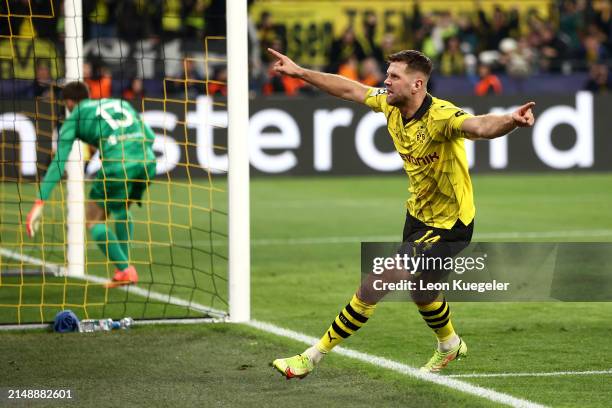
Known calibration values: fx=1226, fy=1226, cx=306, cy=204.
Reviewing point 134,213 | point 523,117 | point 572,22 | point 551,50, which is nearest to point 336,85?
point 523,117

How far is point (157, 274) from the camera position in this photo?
11.6 m

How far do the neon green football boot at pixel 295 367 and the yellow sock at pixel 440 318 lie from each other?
779mm

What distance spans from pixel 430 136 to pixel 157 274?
5.21 m

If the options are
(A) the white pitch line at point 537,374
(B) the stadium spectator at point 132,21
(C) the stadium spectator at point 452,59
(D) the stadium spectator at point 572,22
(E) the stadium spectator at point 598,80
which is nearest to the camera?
(A) the white pitch line at point 537,374

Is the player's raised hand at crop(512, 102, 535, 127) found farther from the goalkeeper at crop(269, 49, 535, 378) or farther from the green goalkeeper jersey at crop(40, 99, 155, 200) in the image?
the green goalkeeper jersey at crop(40, 99, 155, 200)

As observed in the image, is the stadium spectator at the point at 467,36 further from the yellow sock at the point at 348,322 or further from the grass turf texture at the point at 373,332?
the yellow sock at the point at 348,322

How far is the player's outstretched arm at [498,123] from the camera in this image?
6098mm

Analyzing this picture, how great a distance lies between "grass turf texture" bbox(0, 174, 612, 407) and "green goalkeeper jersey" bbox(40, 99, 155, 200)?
46.3 inches

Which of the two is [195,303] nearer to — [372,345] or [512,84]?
[372,345]

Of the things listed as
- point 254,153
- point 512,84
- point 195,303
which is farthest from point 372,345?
point 512,84

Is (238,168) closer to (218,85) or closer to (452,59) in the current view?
(218,85)

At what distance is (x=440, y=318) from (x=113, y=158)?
4.55m

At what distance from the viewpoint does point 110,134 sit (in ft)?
35.6

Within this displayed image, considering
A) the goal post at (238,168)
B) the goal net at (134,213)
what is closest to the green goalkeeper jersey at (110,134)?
the goal net at (134,213)
